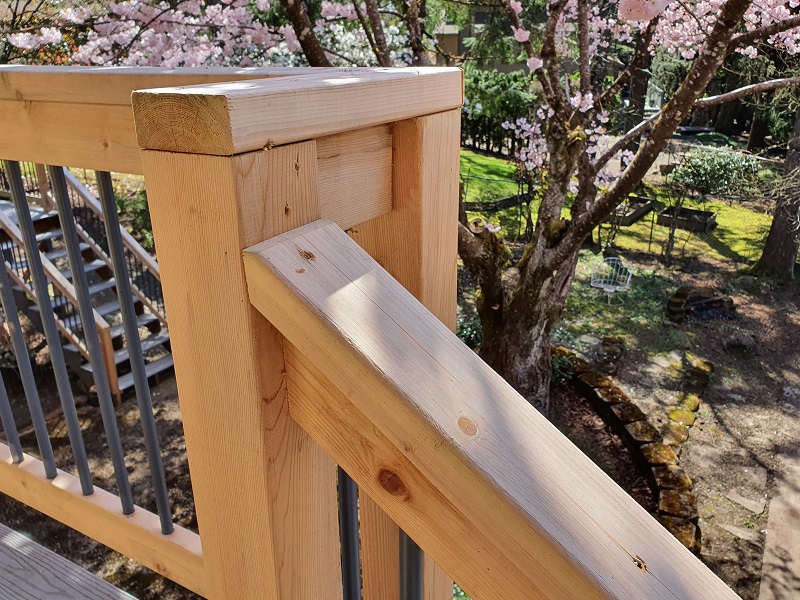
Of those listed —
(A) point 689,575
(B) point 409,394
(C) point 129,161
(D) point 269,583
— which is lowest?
(D) point 269,583

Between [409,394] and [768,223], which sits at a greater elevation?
[409,394]

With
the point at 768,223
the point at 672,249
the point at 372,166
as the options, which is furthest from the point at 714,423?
the point at 768,223

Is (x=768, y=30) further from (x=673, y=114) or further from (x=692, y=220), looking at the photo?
(x=692, y=220)

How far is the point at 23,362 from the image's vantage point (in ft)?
3.92

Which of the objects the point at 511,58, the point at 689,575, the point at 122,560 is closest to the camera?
the point at 689,575

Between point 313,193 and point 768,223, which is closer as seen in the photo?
point 313,193

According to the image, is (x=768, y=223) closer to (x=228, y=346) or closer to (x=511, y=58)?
(x=511, y=58)

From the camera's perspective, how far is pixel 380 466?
63cm

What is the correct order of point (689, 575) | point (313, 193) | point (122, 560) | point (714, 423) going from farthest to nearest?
1. point (714, 423)
2. point (122, 560)
3. point (313, 193)
4. point (689, 575)

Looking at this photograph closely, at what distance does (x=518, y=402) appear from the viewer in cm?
62

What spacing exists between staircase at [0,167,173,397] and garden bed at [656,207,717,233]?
7209mm

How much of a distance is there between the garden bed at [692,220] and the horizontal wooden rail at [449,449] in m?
9.74

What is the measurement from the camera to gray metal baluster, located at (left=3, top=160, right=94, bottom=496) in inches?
39.9

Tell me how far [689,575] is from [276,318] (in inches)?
16.4
